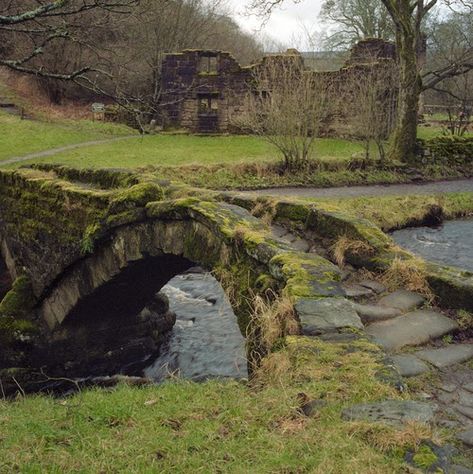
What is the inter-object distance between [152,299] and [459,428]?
8.59 metres

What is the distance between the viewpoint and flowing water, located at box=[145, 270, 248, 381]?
9492mm

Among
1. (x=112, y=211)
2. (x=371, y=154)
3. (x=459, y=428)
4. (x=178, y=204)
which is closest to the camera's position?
(x=459, y=428)

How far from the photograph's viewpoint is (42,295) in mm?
11094

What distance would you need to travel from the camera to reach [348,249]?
6.71 meters

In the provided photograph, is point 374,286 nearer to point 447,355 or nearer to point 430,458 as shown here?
point 447,355

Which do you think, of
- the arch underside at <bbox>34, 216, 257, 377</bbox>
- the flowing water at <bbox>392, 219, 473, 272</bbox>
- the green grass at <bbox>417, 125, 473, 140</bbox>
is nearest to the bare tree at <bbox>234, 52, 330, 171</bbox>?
the flowing water at <bbox>392, 219, 473, 272</bbox>

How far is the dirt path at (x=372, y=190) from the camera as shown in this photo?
693 inches

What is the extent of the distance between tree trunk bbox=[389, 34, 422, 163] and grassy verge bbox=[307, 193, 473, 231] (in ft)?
15.1

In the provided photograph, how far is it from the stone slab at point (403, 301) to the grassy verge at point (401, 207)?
9.02m

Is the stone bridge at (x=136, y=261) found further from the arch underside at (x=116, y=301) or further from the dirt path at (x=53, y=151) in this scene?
the dirt path at (x=53, y=151)

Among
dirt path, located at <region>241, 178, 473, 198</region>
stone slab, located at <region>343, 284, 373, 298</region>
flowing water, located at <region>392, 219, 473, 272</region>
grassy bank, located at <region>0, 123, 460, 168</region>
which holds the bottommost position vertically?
flowing water, located at <region>392, 219, 473, 272</region>

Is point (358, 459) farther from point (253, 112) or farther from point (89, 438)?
point (253, 112)

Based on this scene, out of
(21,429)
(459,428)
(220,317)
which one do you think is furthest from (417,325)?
(220,317)

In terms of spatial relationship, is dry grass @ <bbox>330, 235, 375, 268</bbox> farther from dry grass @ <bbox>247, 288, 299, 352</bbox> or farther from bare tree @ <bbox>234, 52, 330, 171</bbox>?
bare tree @ <bbox>234, 52, 330, 171</bbox>
